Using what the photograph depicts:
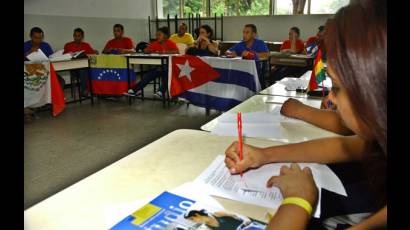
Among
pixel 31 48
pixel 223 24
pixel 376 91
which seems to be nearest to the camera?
pixel 376 91

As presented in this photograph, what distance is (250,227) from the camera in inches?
23.0

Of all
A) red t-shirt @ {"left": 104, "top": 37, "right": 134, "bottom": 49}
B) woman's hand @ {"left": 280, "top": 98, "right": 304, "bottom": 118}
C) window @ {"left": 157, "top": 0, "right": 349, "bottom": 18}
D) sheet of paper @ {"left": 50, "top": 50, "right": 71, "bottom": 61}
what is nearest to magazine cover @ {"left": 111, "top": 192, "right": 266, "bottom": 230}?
woman's hand @ {"left": 280, "top": 98, "right": 304, "bottom": 118}

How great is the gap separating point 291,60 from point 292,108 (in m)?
3.82

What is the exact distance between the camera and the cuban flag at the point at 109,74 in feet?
15.9

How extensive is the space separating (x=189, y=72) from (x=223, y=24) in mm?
4334

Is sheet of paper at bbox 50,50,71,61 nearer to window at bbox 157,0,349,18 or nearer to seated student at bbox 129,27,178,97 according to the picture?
seated student at bbox 129,27,178,97

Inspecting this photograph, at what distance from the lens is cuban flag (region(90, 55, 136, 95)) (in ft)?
15.9

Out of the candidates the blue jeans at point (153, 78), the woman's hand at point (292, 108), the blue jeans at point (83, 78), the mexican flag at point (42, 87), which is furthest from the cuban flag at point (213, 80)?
the woman's hand at point (292, 108)

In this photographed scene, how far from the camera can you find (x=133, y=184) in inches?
30.2

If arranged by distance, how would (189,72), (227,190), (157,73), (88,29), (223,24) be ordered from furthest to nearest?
(223,24), (88,29), (157,73), (189,72), (227,190)

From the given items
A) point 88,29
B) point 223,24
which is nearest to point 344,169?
point 88,29

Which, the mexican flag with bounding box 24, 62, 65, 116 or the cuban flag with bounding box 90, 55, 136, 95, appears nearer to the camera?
the mexican flag with bounding box 24, 62, 65, 116
